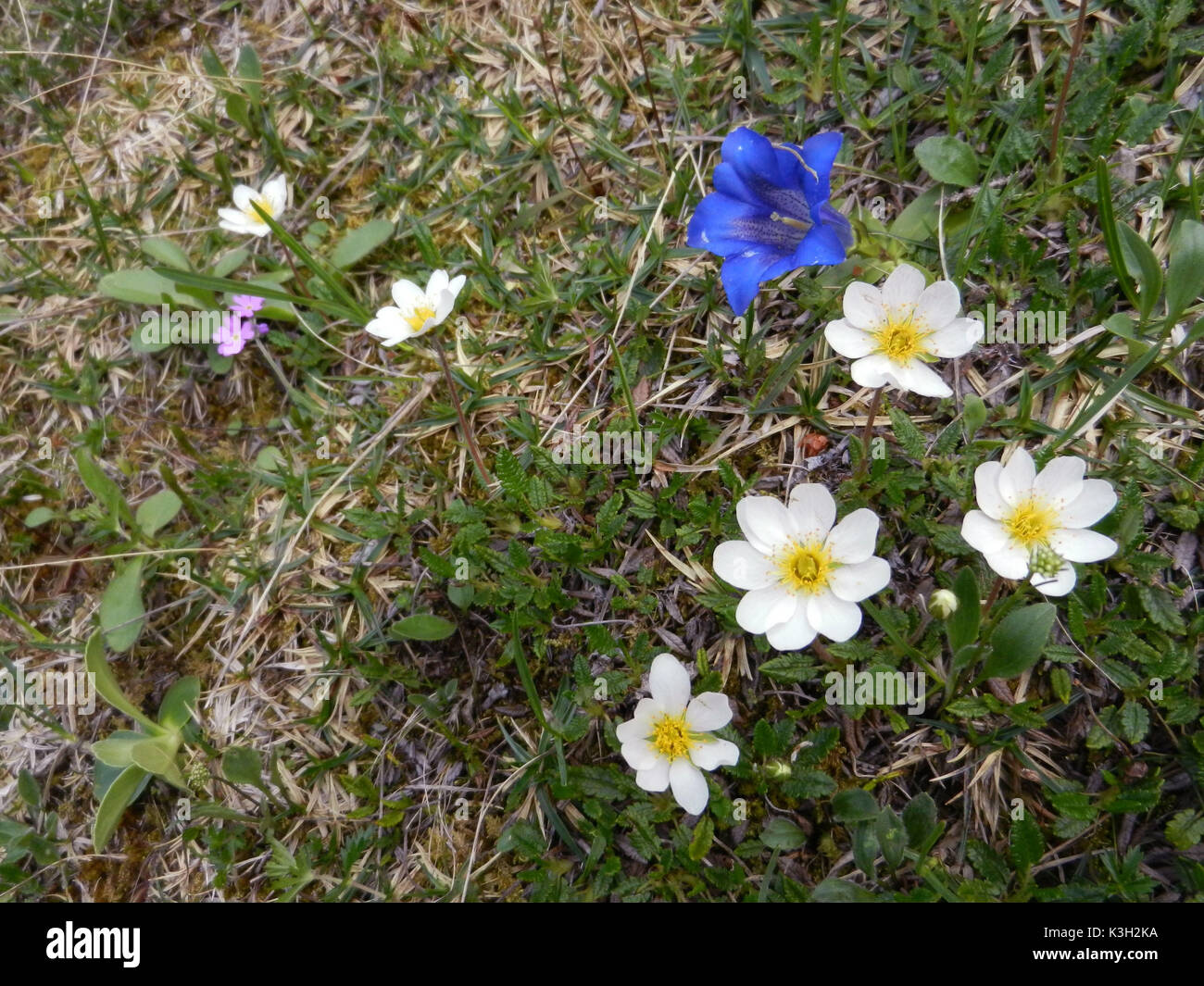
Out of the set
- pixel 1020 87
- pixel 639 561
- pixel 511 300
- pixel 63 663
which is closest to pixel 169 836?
pixel 63 663

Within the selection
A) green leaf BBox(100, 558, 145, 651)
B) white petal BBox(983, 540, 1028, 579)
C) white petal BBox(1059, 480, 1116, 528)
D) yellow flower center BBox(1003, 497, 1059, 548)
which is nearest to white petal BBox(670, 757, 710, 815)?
white petal BBox(983, 540, 1028, 579)

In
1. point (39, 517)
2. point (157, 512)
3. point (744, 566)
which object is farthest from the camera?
point (39, 517)

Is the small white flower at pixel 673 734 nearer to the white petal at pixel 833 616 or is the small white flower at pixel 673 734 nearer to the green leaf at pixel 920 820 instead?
the white petal at pixel 833 616

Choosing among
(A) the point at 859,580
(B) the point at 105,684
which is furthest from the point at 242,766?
(A) the point at 859,580

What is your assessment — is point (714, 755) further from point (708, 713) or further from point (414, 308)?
point (414, 308)

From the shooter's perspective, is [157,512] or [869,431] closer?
[869,431]

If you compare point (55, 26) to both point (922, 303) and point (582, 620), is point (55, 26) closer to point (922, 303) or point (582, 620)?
point (582, 620)

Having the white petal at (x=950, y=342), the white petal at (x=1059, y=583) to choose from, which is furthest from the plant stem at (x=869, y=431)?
the white petal at (x=1059, y=583)

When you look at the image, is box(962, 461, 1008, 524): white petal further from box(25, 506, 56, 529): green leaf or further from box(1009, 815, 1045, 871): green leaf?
box(25, 506, 56, 529): green leaf
